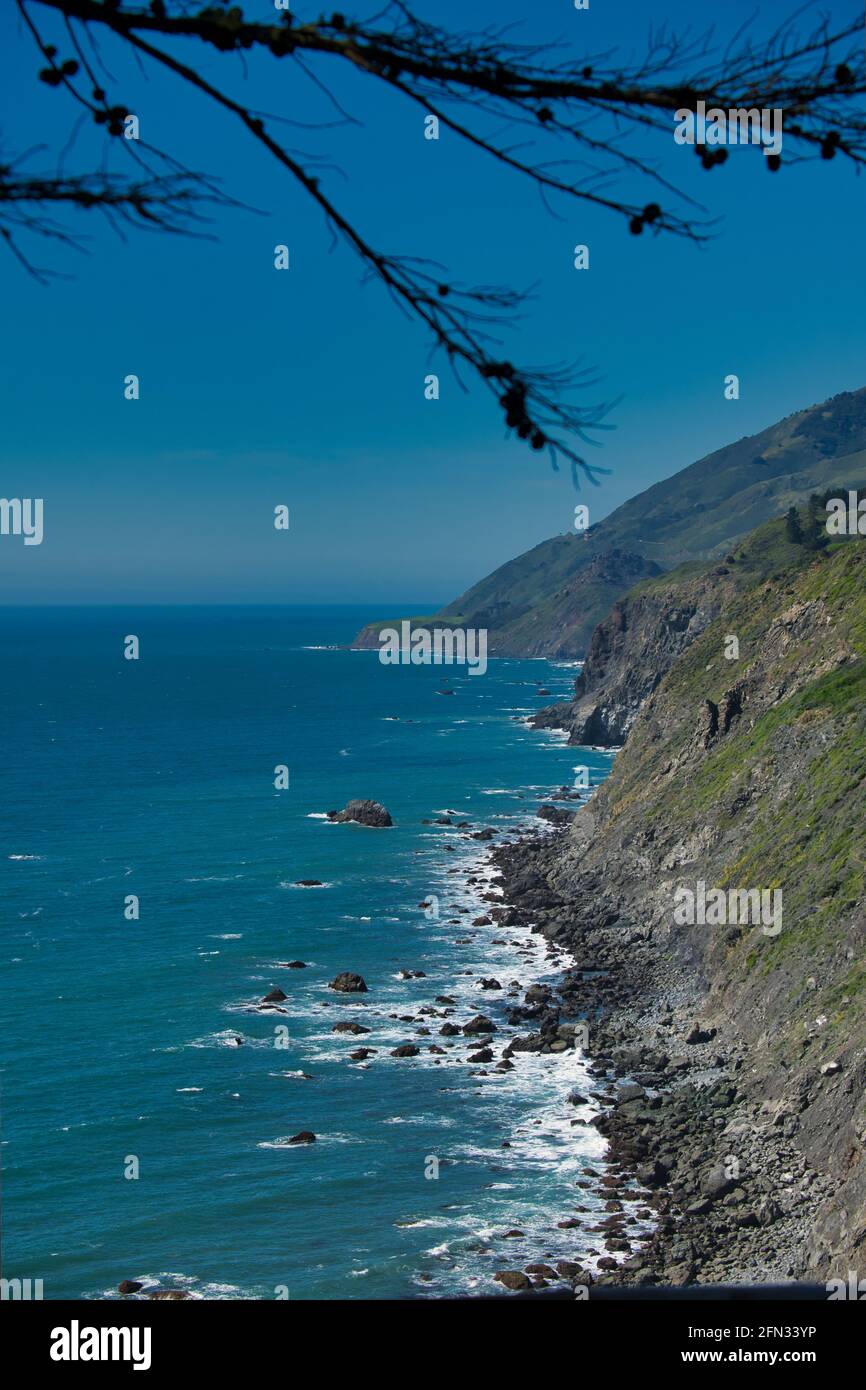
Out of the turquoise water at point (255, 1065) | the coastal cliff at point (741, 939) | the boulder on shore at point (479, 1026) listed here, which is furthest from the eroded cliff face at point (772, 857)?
the boulder on shore at point (479, 1026)

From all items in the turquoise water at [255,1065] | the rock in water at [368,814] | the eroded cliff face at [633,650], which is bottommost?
the turquoise water at [255,1065]

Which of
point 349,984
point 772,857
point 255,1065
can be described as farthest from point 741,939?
point 255,1065

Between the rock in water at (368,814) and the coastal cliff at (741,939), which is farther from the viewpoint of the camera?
the rock in water at (368,814)

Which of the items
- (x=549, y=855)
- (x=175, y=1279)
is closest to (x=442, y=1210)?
(x=175, y=1279)

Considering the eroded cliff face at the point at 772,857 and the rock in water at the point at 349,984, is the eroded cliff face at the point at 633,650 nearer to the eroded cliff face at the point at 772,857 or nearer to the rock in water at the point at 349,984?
the eroded cliff face at the point at 772,857

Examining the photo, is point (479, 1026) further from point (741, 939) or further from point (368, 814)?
point (368, 814)

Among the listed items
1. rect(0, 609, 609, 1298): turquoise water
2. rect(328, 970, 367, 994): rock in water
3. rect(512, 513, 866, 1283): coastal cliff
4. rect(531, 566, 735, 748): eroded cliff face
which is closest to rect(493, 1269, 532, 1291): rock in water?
rect(0, 609, 609, 1298): turquoise water
